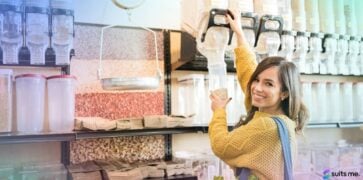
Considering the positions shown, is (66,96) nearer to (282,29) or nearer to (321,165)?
(282,29)

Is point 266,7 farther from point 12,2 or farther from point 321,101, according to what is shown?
point 12,2

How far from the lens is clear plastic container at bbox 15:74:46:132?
158 centimetres

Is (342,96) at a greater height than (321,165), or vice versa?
(342,96)

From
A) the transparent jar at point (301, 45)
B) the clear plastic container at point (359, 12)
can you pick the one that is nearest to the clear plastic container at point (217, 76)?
the transparent jar at point (301, 45)

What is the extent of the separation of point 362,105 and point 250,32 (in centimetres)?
127

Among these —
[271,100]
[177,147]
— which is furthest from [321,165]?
[271,100]

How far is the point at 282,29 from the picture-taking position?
1.96m

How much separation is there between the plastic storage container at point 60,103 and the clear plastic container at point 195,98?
2.28 ft

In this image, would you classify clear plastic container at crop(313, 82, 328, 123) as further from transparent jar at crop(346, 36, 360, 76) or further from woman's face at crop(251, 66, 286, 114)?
woman's face at crop(251, 66, 286, 114)

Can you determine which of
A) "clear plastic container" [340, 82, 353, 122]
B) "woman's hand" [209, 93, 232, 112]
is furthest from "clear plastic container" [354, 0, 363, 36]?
"woman's hand" [209, 93, 232, 112]

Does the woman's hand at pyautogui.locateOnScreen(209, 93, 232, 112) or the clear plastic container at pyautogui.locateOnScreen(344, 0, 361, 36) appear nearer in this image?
the woman's hand at pyautogui.locateOnScreen(209, 93, 232, 112)

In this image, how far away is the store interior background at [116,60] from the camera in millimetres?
1884

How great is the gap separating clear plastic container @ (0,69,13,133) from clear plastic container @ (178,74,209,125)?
960 millimetres

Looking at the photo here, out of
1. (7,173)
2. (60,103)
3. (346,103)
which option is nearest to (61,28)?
(60,103)
